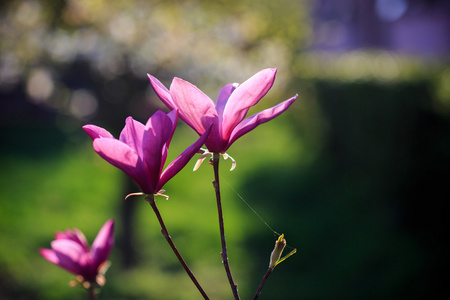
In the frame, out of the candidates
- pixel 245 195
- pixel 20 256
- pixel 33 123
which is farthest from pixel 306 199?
pixel 33 123

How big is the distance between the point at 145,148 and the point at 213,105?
143 millimetres

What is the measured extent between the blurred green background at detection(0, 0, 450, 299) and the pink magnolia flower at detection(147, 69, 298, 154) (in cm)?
354

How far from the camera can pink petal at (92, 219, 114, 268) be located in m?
1.21

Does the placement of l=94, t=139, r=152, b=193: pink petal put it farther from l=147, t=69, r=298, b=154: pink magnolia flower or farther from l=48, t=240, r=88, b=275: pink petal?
l=48, t=240, r=88, b=275: pink petal

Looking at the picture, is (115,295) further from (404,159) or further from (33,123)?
(33,123)

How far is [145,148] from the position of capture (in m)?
0.86

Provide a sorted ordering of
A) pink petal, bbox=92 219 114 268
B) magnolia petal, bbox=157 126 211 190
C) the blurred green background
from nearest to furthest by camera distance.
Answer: magnolia petal, bbox=157 126 211 190, pink petal, bbox=92 219 114 268, the blurred green background

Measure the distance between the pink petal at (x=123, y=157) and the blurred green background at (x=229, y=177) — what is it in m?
3.58

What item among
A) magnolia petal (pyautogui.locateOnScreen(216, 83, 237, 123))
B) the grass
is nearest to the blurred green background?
the grass

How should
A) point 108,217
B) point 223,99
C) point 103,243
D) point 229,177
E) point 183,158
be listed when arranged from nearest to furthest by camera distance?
point 183,158, point 223,99, point 103,243, point 108,217, point 229,177

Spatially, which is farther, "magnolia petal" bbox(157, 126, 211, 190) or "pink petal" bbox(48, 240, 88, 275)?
"pink petal" bbox(48, 240, 88, 275)

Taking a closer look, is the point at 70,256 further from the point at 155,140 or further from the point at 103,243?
the point at 155,140

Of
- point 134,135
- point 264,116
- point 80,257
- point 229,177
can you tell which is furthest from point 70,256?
point 229,177

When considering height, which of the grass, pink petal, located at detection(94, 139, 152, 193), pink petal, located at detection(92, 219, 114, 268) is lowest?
pink petal, located at detection(94, 139, 152, 193)
